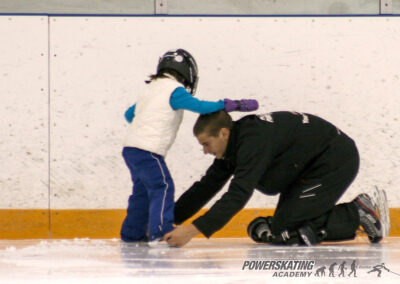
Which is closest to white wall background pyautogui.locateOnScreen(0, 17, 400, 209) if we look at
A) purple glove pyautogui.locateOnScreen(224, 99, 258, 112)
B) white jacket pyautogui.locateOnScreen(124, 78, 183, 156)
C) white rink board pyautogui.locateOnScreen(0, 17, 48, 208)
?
white rink board pyautogui.locateOnScreen(0, 17, 48, 208)

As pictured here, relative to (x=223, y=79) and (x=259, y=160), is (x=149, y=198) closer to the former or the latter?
(x=259, y=160)

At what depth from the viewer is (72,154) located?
14.8ft

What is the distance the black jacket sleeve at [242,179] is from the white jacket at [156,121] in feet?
1.61

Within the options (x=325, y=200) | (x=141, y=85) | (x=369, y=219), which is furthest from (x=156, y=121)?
(x=369, y=219)

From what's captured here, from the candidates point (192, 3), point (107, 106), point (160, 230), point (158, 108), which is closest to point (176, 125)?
point (158, 108)

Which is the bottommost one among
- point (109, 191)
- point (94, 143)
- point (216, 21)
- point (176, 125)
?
point (109, 191)

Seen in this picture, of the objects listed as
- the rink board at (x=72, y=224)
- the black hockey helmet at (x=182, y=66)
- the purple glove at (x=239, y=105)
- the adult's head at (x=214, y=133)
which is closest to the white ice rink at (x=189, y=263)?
the adult's head at (x=214, y=133)

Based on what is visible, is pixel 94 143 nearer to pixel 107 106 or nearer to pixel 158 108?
→ pixel 107 106

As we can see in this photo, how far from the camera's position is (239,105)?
3.48 metres

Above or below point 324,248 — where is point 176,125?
above

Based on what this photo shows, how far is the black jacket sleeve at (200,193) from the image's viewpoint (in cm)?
357

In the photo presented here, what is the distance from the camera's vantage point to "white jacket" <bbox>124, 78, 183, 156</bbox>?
3.56 meters

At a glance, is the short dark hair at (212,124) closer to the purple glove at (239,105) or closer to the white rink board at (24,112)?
the purple glove at (239,105)

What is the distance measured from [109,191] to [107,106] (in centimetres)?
53
